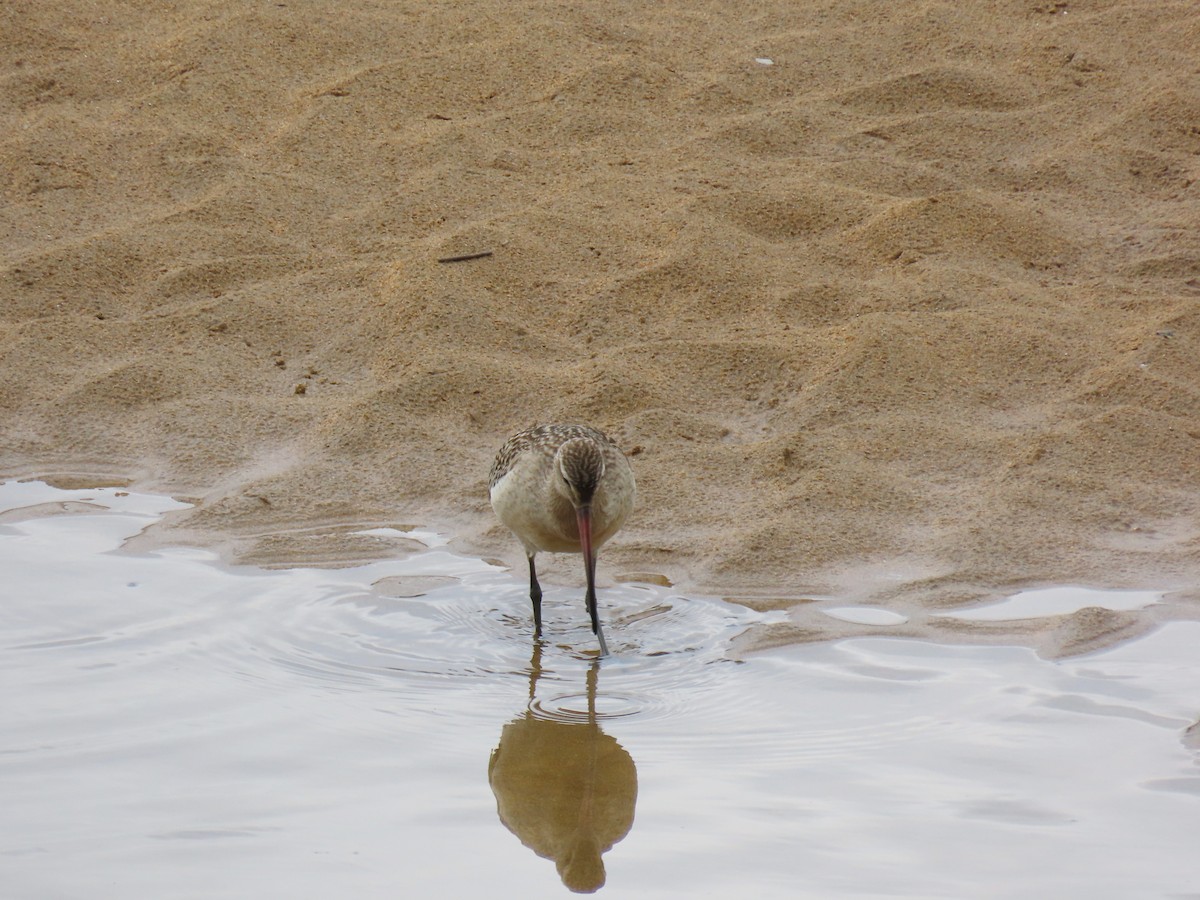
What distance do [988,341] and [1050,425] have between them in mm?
741

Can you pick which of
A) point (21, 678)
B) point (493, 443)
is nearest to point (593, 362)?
point (493, 443)

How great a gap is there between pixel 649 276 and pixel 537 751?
12.4ft

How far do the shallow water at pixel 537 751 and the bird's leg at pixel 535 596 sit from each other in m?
0.08

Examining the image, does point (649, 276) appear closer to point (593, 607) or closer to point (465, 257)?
point (465, 257)

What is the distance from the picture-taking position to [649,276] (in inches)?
313

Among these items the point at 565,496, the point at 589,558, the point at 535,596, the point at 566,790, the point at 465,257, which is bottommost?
the point at 566,790

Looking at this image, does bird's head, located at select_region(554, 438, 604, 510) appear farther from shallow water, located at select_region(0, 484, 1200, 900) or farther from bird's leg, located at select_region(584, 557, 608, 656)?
shallow water, located at select_region(0, 484, 1200, 900)

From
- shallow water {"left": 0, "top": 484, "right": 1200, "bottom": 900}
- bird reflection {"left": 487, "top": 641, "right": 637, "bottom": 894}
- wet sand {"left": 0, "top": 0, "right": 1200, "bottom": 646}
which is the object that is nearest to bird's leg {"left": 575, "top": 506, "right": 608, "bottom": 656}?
shallow water {"left": 0, "top": 484, "right": 1200, "bottom": 900}

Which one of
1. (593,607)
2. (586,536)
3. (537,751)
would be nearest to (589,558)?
(586,536)

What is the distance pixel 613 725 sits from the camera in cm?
481

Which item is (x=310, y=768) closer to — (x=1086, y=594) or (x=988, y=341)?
(x=1086, y=594)

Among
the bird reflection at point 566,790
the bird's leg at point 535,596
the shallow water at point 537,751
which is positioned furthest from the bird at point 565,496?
the bird reflection at point 566,790

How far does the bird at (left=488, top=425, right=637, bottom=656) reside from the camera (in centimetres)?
538

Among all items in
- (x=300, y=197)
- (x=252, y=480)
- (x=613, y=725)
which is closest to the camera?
(x=613, y=725)
